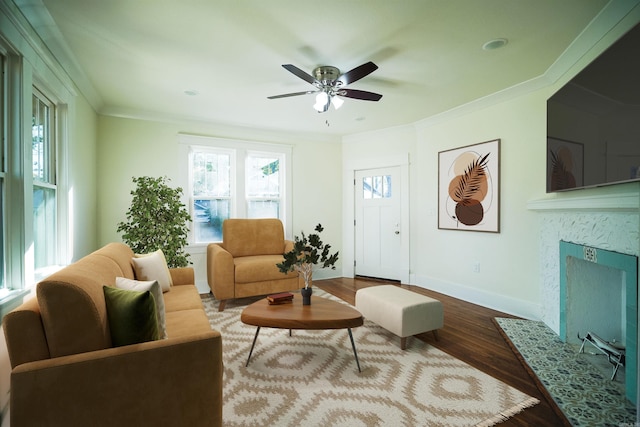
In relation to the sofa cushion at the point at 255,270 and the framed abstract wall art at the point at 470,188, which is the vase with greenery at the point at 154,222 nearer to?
the sofa cushion at the point at 255,270

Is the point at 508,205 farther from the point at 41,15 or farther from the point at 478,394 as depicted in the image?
the point at 41,15

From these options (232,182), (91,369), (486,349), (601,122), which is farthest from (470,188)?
(91,369)

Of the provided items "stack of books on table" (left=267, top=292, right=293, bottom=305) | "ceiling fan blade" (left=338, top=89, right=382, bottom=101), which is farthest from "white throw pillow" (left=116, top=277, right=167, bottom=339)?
"ceiling fan blade" (left=338, top=89, right=382, bottom=101)

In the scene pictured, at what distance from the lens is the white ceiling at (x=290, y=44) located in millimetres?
1944

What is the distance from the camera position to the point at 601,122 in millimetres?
1964

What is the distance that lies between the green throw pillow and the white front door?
391cm

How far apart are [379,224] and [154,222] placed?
329 cm

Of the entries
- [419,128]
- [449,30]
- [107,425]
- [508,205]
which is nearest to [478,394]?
[107,425]

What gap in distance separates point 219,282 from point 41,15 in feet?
8.76

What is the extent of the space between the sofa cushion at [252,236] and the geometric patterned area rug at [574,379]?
118 inches

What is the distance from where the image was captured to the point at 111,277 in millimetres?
1805

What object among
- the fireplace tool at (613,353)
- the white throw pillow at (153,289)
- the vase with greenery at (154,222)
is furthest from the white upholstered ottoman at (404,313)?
the vase with greenery at (154,222)

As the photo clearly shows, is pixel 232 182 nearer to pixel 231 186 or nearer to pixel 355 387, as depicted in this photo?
pixel 231 186

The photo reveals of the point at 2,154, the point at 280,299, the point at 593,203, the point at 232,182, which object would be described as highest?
the point at 232,182
